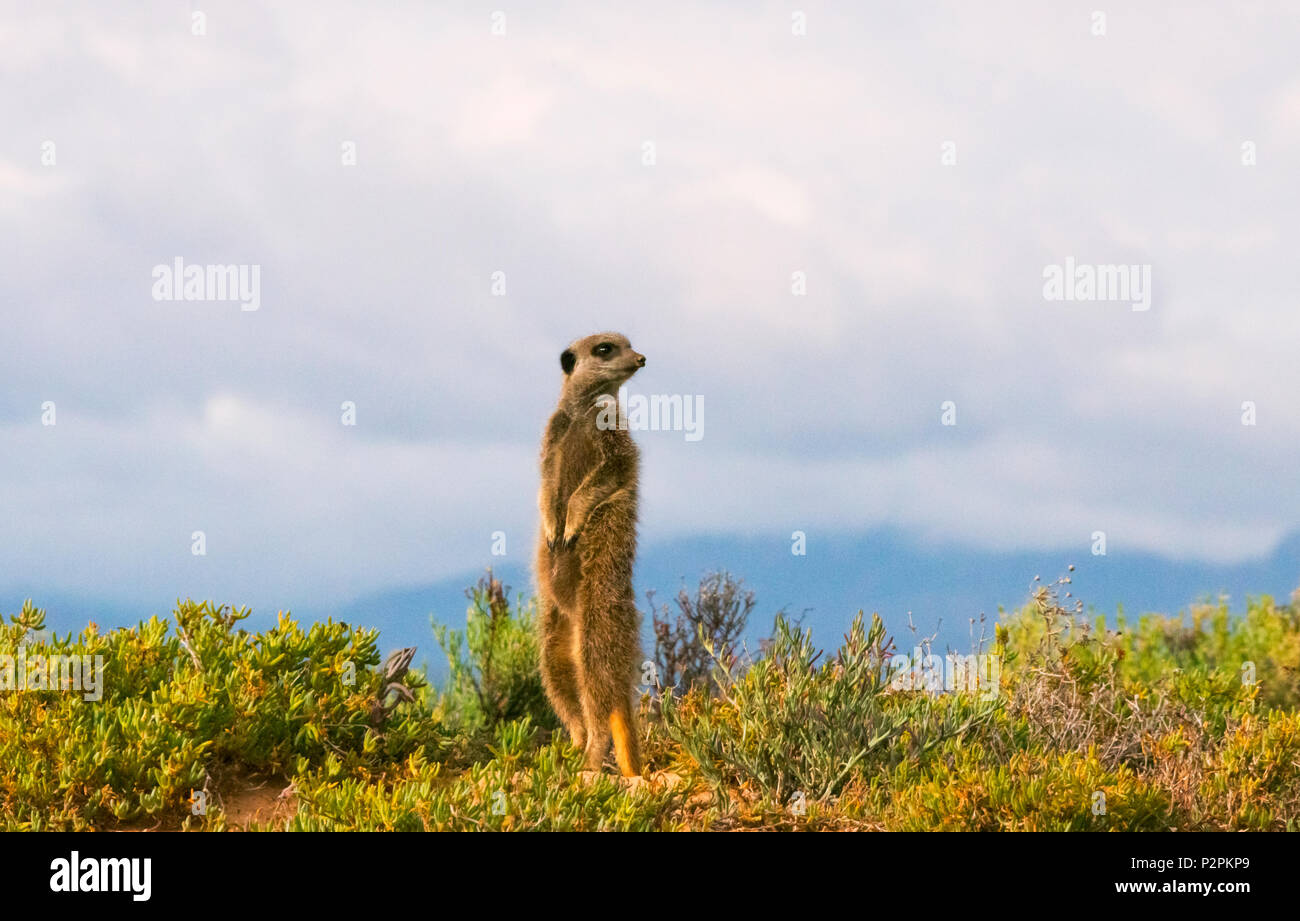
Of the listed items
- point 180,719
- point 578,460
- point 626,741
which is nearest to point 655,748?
point 626,741

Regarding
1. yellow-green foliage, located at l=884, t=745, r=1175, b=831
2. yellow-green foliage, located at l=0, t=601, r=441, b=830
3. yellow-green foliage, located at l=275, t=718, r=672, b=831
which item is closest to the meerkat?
yellow-green foliage, located at l=275, t=718, r=672, b=831

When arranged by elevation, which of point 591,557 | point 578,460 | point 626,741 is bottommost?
point 626,741

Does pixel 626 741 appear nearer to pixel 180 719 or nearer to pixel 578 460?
pixel 578 460

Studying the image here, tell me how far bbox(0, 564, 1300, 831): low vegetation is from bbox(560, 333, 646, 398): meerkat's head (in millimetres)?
1783

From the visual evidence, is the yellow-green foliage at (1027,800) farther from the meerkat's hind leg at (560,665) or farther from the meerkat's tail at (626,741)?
the meerkat's hind leg at (560,665)

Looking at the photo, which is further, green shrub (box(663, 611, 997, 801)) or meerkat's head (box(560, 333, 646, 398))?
meerkat's head (box(560, 333, 646, 398))

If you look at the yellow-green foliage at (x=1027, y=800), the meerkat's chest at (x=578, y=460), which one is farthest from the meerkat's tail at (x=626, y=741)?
the yellow-green foliage at (x=1027, y=800)

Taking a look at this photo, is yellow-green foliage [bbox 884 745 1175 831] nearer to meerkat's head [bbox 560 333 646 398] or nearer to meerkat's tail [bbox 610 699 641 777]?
meerkat's tail [bbox 610 699 641 777]

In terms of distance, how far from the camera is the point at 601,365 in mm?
7527

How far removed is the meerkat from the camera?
22.7 ft

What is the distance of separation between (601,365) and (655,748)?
250 cm

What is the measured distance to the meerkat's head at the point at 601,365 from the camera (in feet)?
24.5
